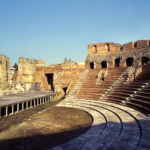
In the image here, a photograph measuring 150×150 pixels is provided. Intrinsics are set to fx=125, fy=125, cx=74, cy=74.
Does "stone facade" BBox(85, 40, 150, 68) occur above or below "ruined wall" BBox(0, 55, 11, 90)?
above

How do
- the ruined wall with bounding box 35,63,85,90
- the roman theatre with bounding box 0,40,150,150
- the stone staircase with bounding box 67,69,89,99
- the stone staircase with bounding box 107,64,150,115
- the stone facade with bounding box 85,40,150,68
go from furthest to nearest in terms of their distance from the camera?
the stone facade with bounding box 85,40,150,68 → the ruined wall with bounding box 35,63,85,90 → the stone staircase with bounding box 67,69,89,99 → the stone staircase with bounding box 107,64,150,115 → the roman theatre with bounding box 0,40,150,150

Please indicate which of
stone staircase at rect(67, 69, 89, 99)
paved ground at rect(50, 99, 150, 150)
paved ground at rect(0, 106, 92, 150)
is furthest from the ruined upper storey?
paved ground at rect(0, 106, 92, 150)

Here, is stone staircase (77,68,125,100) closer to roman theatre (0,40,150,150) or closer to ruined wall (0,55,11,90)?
roman theatre (0,40,150,150)

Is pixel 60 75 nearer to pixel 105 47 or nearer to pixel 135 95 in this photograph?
pixel 105 47

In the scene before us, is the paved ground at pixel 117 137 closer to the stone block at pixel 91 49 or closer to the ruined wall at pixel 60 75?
the ruined wall at pixel 60 75

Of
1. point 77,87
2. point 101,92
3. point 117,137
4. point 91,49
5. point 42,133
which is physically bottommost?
point 42,133

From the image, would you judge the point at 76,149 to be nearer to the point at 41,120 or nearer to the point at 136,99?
the point at 41,120

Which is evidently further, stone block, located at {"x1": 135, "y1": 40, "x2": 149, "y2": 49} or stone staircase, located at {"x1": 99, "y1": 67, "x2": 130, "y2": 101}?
stone block, located at {"x1": 135, "y1": 40, "x2": 149, "y2": 49}

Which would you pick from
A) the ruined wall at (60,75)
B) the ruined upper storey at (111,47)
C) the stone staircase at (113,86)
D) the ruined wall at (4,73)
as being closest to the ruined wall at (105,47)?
the ruined upper storey at (111,47)

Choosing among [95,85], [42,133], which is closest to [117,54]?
[95,85]

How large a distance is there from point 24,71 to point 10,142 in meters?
24.1

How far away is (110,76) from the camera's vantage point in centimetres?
2092

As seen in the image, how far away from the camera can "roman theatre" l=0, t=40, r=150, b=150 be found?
6.67m

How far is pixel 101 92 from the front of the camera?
17375 millimetres
